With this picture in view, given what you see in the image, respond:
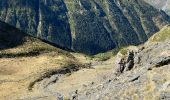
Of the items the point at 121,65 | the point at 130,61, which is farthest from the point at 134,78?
the point at 121,65

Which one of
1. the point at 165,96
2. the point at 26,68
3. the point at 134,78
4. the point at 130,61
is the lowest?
the point at 26,68

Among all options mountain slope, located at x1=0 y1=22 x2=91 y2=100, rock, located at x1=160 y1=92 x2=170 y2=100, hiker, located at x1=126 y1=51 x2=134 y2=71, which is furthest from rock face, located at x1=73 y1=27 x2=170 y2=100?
mountain slope, located at x1=0 y1=22 x2=91 y2=100

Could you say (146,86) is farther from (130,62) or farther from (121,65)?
(121,65)

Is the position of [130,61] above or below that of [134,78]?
below

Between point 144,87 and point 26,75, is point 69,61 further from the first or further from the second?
point 144,87

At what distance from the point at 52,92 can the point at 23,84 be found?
19984 mm

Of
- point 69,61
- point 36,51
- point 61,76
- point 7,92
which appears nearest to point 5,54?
point 36,51

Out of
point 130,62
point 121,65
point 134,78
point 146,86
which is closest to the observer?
point 146,86

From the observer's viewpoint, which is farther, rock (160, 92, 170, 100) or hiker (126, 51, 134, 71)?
hiker (126, 51, 134, 71)

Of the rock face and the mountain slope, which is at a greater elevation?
the rock face

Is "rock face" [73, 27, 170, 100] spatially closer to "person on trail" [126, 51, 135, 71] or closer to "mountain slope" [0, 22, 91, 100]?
"person on trail" [126, 51, 135, 71]

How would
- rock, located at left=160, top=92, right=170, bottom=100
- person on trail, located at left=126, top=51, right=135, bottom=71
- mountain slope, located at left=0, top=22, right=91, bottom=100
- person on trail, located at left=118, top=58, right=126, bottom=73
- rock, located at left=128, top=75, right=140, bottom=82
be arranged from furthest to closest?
mountain slope, located at left=0, top=22, right=91, bottom=100 < person on trail, located at left=118, top=58, right=126, bottom=73 < person on trail, located at left=126, top=51, right=135, bottom=71 < rock, located at left=128, top=75, right=140, bottom=82 < rock, located at left=160, top=92, right=170, bottom=100

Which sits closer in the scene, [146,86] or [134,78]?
[146,86]

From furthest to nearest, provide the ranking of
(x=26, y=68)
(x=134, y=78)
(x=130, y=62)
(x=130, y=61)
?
(x=26, y=68)
(x=130, y=61)
(x=130, y=62)
(x=134, y=78)
